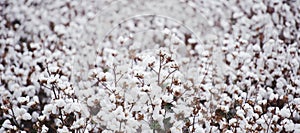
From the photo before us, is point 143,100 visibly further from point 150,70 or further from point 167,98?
point 150,70

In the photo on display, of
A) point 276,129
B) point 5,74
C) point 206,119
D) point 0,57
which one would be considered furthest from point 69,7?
point 276,129

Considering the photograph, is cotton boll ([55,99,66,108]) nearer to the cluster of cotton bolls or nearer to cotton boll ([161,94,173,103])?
the cluster of cotton bolls

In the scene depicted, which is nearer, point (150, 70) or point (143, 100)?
point (143, 100)

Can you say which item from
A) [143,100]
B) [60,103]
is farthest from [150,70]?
[60,103]

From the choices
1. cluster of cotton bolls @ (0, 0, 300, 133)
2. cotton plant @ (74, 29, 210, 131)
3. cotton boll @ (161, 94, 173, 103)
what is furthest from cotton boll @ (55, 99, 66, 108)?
cotton boll @ (161, 94, 173, 103)

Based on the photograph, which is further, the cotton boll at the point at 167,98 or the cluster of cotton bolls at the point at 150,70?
the cluster of cotton bolls at the point at 150,70

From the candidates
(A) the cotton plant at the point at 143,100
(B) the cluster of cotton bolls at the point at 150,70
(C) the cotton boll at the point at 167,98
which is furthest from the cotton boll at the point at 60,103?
(C) the cotton boll at the point at 167,98

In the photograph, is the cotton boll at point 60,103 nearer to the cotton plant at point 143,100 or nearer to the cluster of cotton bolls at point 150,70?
the cluster of cotton bolls at point 150,70

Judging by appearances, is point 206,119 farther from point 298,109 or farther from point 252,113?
point 298,109
